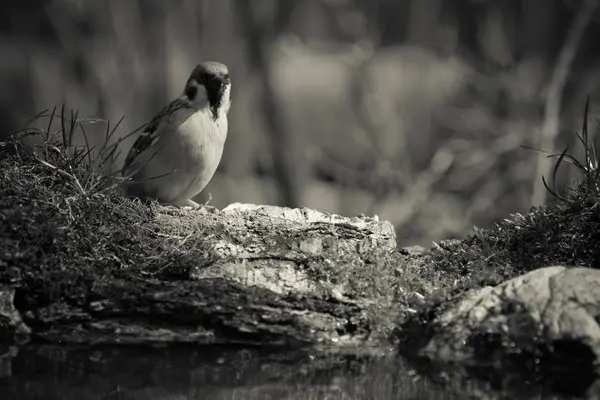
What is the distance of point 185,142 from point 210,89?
37 cm

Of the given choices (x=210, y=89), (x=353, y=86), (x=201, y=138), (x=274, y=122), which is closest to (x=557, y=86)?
(x=353, y=86)

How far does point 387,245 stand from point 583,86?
5.30 metres

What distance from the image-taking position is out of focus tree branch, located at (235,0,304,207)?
26.3 feet

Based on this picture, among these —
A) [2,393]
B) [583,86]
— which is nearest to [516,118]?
[583,86]

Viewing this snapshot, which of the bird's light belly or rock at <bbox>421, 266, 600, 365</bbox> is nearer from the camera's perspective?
rock at <bbox>421, 266, 600, 365</bbox>

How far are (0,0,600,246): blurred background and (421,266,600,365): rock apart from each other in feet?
14.9

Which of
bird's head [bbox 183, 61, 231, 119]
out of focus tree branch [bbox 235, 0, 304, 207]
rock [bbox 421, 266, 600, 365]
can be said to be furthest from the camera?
out of focus tree branch [bbox 235, 0, 304, 207]

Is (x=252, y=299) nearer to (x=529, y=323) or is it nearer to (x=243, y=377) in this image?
(x=243, y=377)

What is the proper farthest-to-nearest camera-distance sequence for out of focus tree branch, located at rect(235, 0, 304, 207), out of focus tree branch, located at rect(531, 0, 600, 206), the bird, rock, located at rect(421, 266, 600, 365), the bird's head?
out of focus tree branch, located at rect(531, 0, 600, 206)
out of focus tree branch, located at rect(235, 0, 304, 207)
the bird's head
the bird
rock, located at rect(421, 266, 600, 365)

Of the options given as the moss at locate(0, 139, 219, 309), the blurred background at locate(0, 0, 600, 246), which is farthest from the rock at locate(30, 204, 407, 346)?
the blurred background at locate(0, 0, 600, 246)

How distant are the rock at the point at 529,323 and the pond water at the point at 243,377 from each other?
11cm

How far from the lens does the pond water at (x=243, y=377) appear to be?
2.91 metres

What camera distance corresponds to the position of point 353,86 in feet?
28.7

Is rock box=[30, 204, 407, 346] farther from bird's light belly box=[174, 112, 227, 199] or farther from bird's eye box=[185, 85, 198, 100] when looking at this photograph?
bird's eye box=[185, 85, 198, 100]
